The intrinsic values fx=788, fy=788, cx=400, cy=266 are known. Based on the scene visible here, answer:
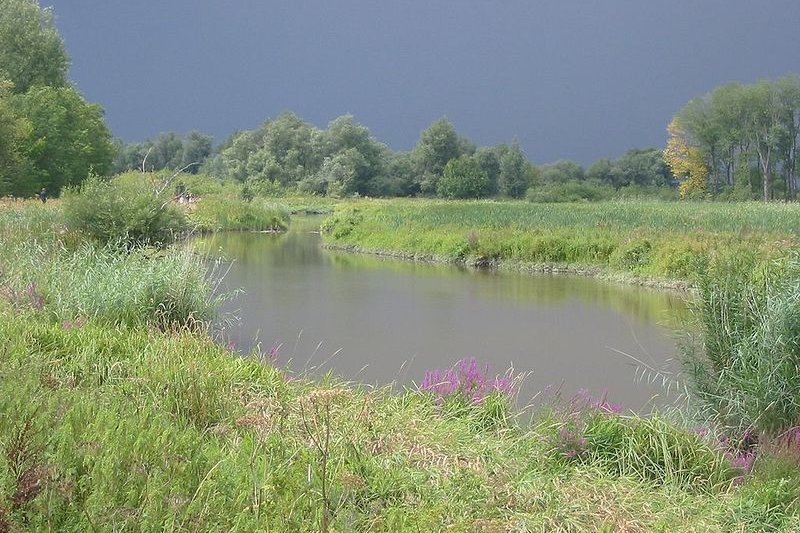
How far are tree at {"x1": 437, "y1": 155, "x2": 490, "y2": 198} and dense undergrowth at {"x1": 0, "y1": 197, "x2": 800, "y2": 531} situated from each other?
51074 mm

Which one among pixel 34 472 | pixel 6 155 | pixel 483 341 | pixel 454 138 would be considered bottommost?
pixel 483 341

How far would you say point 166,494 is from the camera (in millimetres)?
2877

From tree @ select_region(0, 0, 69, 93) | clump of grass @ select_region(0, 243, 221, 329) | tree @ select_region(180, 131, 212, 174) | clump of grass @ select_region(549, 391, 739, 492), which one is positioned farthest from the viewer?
tree @ select_region(180, 131, 212, 174)

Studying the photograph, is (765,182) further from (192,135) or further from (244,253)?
(192,135)

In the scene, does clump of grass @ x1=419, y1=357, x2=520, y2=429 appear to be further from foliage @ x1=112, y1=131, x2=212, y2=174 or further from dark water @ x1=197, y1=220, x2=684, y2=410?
foliage @ x1=112, y1=131, x2=212, y2=174

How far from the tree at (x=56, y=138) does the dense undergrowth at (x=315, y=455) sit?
2849 centimetres

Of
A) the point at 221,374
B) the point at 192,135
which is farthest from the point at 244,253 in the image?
the point at 192,135

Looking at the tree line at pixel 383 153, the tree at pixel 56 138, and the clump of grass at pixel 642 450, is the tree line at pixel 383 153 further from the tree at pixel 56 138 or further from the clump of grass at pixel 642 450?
the clump of grass at pixel 642 450

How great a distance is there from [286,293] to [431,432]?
355 inches

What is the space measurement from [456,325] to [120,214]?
17.0 feet

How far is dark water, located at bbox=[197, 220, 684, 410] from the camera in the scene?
7641 millimetres

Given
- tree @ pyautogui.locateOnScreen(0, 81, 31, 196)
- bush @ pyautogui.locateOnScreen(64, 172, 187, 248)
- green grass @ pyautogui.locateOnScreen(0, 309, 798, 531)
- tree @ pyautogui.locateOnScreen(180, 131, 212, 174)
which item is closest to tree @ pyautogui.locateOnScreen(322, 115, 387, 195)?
tree @ pyautogui.locateOnScreen(180, 131, 212, 174)

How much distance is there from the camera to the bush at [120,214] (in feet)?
37.6

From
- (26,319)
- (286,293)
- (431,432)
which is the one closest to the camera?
(431,432)
